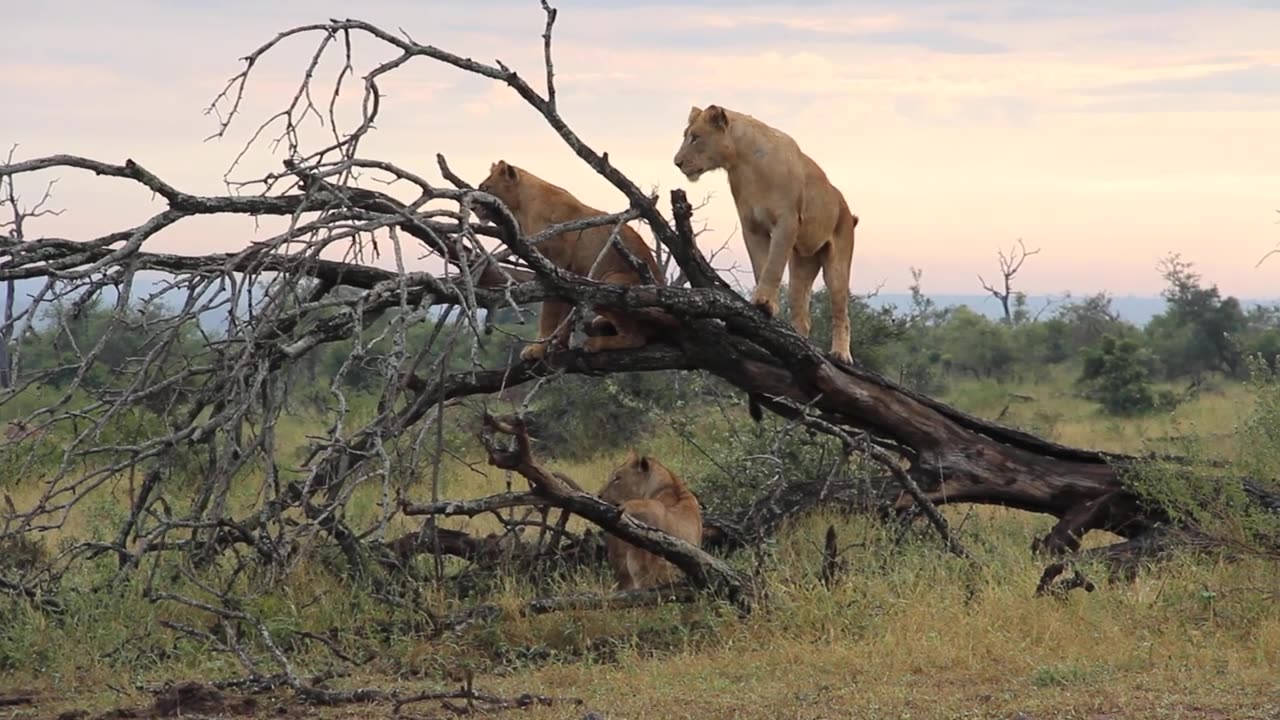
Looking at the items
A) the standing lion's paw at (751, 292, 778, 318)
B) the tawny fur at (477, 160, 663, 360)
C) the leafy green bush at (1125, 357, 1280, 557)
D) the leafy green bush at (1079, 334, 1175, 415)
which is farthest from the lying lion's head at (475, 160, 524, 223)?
the leafy green bush at (1079, 334, 1175, 415)

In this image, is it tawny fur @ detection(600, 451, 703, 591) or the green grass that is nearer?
the green grass

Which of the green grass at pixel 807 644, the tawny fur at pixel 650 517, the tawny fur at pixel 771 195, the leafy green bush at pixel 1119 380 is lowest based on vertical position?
the green grass at pixel 807 644

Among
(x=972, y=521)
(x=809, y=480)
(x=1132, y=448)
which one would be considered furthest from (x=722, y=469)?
(x=1132, y=448)

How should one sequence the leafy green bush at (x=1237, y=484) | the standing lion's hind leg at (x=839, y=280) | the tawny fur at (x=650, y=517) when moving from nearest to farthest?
the leafy green bush at (x=1237, y=484) < the tawny fur at (x=650, y=517) < the standing lion's hind leg at (x=839, y=280)

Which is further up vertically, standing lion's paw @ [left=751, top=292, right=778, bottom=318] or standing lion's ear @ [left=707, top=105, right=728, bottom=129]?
standing lion's ear @ [left=707, top=105, right=728, bottom=129]

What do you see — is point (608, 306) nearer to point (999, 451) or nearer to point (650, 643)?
point (650, 643)

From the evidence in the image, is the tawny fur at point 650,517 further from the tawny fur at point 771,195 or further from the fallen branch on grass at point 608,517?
the tawny fur at point 771,195

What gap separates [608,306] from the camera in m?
8.36

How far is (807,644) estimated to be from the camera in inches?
291

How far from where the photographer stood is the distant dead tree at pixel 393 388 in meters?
6.66

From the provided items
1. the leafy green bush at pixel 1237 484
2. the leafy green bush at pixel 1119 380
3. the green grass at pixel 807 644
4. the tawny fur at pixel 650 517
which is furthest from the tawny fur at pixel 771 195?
the leafy green bush at pixel 1119 380

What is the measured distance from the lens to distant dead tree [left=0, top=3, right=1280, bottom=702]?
6656 mm

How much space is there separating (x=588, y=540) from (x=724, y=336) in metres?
1.47

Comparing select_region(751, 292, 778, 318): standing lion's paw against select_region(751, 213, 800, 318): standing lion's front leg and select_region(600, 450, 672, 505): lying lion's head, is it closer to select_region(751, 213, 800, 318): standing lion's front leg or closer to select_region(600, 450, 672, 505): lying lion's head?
select_region(751, 213, 800, 318): standing lion's front leg
